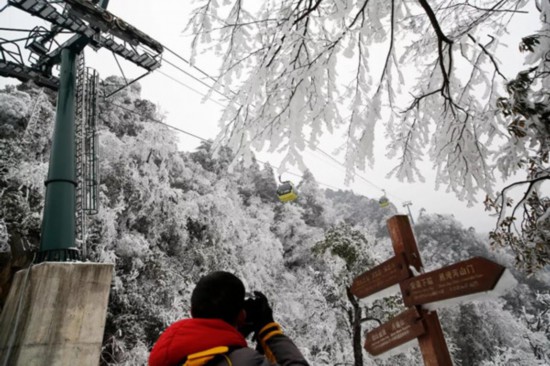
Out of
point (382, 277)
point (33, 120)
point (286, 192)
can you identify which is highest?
point (33, 120)

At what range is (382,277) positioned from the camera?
277cm

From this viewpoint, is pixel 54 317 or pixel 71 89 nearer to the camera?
pixel 54 317

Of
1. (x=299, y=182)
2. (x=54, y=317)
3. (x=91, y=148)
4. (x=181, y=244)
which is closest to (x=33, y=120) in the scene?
(x=91, y=148)

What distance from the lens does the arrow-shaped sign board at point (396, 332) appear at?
2408mm

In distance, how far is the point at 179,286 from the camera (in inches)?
456

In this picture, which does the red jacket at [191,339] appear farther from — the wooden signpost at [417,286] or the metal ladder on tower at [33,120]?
the metal ladder on tower at [33,120]

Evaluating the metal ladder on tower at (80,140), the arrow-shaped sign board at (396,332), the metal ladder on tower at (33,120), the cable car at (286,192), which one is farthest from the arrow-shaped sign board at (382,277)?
the metal ladder on tower at (33,120)

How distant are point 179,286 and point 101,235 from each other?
3303 mm

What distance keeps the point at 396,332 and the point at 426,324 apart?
287mm

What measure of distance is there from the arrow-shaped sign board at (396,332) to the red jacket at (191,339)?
1.72 metres

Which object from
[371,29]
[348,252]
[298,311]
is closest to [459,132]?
[371,29]

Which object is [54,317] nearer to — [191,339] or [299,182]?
[191,339]

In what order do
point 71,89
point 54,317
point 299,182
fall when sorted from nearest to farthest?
point 54,317, point 71,89, point 299,182

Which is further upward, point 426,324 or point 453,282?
point 453,282
